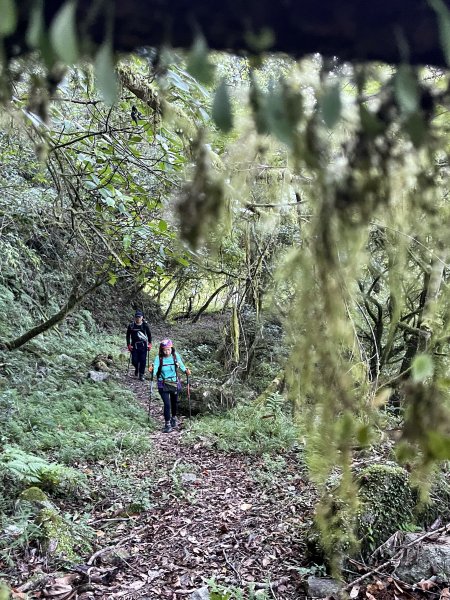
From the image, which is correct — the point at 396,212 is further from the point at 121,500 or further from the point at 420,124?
the point at 121,500

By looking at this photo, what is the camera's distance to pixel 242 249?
799 centimetres

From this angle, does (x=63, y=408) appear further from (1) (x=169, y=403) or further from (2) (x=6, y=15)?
(2) (x=6, y=15)

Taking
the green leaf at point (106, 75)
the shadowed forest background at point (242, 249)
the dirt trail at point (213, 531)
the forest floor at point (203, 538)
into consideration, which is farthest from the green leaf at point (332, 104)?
the dirt trail at point (213, 531)

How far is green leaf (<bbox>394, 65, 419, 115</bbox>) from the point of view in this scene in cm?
86

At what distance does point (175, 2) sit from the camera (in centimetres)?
86

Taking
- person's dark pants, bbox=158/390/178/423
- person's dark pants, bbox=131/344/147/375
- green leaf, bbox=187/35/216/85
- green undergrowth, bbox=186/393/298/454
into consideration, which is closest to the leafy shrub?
green undergrowth, bbox=186/393/298/454

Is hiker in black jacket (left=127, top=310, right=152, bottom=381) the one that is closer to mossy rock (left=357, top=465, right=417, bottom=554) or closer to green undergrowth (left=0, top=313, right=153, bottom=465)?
green undergrowth (left=0, top=313, right=153, bottom=465)

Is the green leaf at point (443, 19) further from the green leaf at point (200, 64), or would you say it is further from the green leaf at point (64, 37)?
the green leaf at point (64, 37)

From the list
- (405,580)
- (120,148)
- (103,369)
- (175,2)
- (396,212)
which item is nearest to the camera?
(175,2)

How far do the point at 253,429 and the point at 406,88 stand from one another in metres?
6.81

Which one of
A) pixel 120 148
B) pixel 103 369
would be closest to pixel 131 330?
pixel 103 369

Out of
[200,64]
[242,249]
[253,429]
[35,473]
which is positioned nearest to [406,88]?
[200,64]

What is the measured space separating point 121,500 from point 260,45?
16.8 ft

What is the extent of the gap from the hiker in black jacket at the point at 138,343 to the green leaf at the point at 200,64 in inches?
390
